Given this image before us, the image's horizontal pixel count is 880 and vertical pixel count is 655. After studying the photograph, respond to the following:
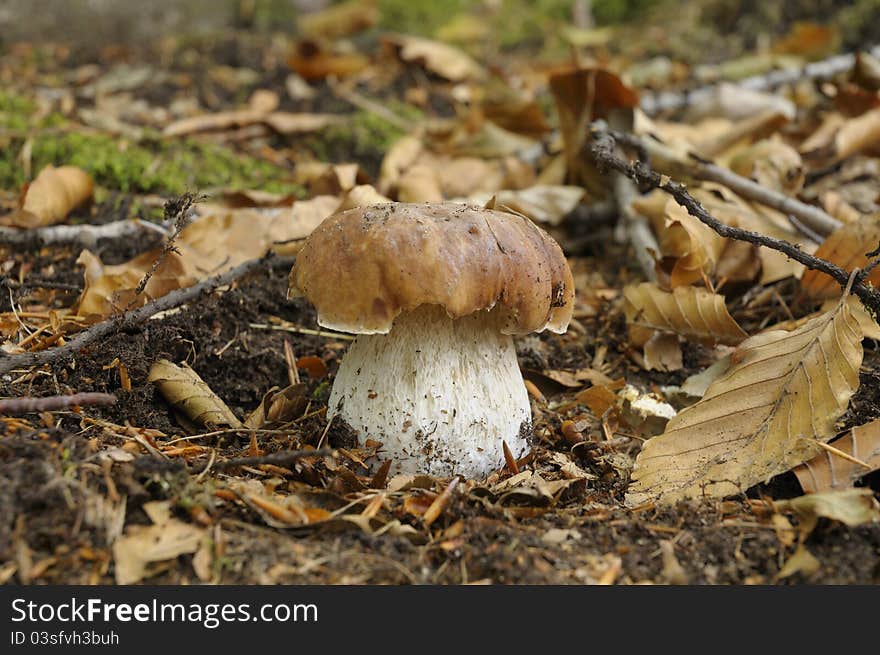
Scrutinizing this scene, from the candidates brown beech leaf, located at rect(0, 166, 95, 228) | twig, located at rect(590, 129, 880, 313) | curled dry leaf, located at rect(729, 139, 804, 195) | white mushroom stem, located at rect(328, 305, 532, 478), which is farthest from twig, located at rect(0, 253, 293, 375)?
curled dry leaf, located at rect(729, 139, 804, 195)

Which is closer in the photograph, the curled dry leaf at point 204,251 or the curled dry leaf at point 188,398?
the curled dry leaf at point 188,398

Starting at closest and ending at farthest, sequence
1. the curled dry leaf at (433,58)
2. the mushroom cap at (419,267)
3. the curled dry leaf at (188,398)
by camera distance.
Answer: the mushroom cap at (419,267)
the curled dry leaf at (188,398)
the curled dry leaf at (433,58)

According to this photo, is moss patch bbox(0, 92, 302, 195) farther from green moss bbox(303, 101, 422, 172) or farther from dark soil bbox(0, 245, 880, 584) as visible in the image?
dark soil bbox(0, 245, 880, 584)

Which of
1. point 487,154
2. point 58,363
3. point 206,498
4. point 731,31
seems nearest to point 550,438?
point 206,498

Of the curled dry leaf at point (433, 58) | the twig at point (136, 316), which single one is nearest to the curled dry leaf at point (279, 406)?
the twig at point (136, 316)

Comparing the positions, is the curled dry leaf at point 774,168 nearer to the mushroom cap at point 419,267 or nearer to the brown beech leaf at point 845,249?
the brown beech leaf at point 845,249

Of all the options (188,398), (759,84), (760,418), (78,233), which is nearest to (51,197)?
(78,233)

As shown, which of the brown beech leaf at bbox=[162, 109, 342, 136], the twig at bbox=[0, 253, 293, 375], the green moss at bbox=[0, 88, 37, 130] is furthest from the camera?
the brown beech leaf at bbox=[162, 109, 342, 136]
